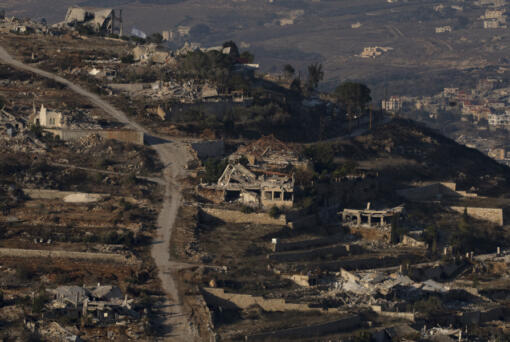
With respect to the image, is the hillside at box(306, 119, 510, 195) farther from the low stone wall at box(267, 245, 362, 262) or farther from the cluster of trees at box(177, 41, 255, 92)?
the low stone wall at box(267, 245, 362, 262)

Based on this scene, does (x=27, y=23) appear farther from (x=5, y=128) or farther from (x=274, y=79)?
(x=5, y=128)

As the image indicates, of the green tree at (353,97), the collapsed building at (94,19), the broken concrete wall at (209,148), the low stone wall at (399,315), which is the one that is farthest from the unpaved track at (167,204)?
the green tree at (353,97)

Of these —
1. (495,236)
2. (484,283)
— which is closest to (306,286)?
(484,283)

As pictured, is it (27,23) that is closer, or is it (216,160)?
(216,160)

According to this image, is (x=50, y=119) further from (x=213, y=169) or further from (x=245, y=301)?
(x=245, y=301)

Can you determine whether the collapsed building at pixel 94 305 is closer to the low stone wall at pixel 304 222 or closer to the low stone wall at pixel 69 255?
the low stone wall at pixel 69 255
